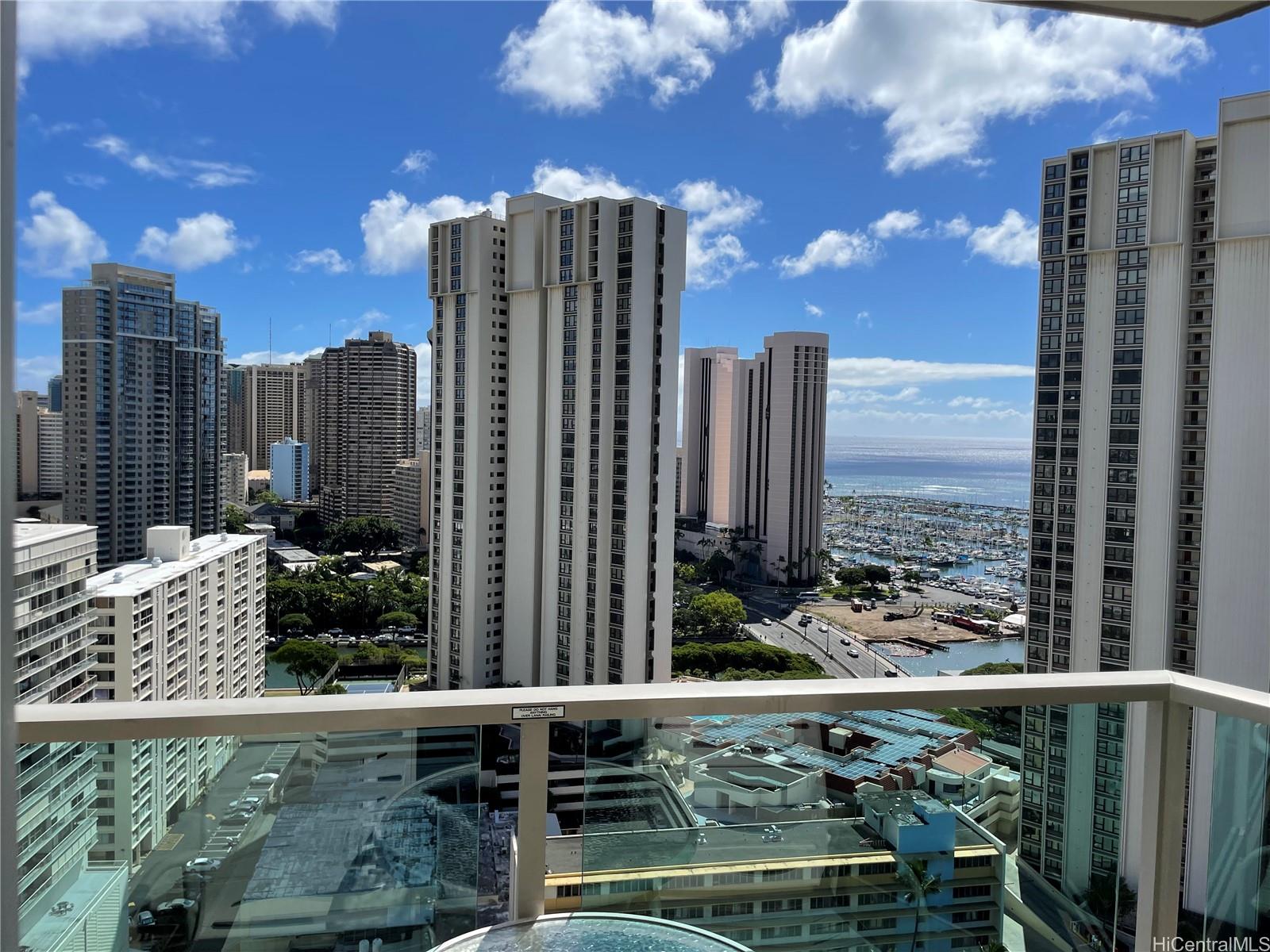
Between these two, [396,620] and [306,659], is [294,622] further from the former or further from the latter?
[396,620]

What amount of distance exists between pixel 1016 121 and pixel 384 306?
53.9 ft

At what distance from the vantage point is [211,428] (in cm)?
1243

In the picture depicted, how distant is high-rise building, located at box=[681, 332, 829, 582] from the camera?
15.9 meters

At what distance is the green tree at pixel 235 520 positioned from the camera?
41.3 ft

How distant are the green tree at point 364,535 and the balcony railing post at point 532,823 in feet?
47.3

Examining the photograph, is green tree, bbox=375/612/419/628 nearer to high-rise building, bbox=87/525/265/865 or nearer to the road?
high-rise building, bbox=87/525/265/865

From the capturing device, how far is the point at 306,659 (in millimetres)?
13883

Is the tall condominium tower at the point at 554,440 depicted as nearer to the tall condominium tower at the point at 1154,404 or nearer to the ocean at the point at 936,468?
the ocean at the point at 936,468

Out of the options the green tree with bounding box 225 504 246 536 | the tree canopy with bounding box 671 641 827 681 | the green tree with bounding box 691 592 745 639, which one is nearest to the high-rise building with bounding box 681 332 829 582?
the green tree with bounding box 691 592 745 639

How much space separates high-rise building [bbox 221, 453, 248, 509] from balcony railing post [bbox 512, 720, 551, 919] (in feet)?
43.5

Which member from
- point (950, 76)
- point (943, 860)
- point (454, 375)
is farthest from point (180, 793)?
point (950, 76)

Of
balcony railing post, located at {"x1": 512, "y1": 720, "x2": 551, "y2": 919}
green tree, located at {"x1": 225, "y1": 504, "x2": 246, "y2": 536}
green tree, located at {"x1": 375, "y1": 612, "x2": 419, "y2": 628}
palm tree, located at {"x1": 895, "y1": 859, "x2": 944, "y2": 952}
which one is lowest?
green tree, located at {"x1": 375, "y1": 612, "x2": 419, "y2": 628}

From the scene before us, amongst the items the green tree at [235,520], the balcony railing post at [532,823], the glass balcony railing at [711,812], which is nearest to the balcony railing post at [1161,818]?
the glass balcony railing at [711,812]

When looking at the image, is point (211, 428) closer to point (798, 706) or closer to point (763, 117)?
point (798, 706)
